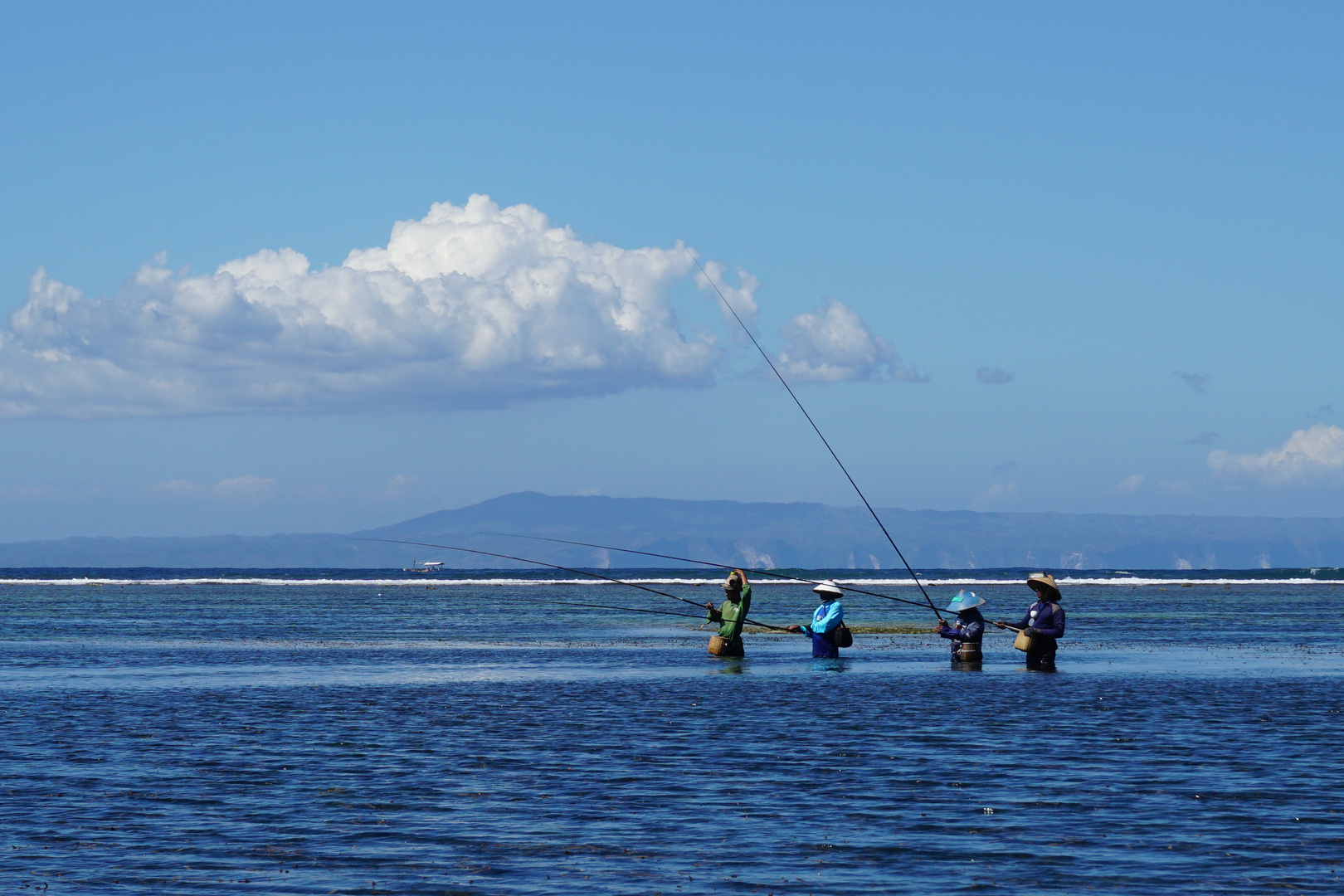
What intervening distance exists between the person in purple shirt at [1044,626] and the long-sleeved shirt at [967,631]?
0.70 metres

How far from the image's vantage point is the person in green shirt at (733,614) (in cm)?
3466

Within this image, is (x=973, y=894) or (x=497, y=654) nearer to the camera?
(x=973, y=894)

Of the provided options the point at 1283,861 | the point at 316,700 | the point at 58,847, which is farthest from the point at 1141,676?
the point at 58,847

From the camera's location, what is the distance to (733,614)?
35.5m

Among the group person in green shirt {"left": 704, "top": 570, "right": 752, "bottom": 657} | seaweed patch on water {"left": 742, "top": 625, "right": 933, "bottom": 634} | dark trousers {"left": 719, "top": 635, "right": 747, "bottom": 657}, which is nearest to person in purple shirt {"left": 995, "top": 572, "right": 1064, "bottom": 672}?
person in green shirt {"left": 704, "top": 570, "right": 752, "bottom": 657}

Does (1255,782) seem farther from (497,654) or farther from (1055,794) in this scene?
(497,654)

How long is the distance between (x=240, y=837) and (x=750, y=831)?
4806mm

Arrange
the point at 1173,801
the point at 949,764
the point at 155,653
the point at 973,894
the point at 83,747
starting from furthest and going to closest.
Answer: the point at 155,653
the point at 83,747
the point at 949,764
the point at 1173,801
the point at 973,894

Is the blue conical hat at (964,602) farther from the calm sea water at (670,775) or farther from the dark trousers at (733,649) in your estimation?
the dark trousers at (733,649)

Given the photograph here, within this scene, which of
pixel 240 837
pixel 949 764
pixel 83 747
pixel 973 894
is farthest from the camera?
pixel 83 747

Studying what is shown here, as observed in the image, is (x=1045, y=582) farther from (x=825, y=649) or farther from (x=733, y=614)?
(x=733, y=614)

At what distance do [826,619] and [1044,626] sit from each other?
6.01 m

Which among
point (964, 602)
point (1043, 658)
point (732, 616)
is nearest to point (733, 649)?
point (732, 616)

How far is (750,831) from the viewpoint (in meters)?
14.0
